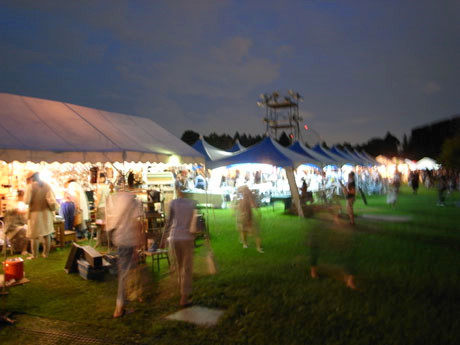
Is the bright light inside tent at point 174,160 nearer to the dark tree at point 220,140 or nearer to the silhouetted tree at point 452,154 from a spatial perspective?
the silhouetted tree at point 452,154

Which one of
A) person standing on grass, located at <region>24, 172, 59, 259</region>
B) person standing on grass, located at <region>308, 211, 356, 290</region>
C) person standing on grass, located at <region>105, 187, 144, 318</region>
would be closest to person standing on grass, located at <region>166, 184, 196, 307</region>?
person standing on grass, located at <region>105, 187, 144, 318</region>

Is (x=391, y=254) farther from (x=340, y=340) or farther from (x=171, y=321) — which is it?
(x=171, y=321)

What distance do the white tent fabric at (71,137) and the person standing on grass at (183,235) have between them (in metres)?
3.58

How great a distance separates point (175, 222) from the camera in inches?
183

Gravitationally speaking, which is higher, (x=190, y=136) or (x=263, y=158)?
(x=190, y=136)

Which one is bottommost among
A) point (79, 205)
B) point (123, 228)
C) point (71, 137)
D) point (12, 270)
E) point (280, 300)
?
point (280, 300)

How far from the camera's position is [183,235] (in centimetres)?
458

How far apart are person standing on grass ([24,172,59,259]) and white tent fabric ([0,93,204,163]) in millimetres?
867

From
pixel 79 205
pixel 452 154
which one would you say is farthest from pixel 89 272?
pixel 452 154

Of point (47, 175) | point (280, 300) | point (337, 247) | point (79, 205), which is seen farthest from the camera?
point (47, 175)

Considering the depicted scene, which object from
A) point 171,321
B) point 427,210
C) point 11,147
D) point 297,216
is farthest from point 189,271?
point 427,210

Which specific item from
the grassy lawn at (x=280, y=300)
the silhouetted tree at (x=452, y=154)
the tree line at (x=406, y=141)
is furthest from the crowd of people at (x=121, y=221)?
the tree line at (x=406, y=141)

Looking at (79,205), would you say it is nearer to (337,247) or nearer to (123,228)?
(123,228)

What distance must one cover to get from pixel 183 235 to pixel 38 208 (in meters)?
4.39
